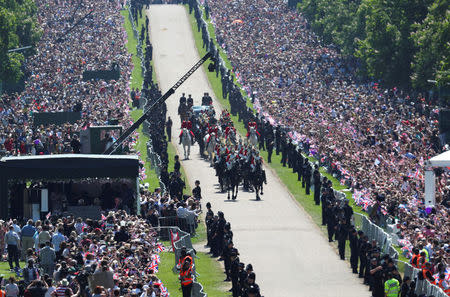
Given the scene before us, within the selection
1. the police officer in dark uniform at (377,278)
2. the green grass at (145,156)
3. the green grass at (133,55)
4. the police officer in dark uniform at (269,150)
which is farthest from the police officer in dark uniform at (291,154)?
the green grass at (133,55)

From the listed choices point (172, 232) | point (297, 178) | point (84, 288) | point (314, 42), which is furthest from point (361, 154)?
point (314, 42)

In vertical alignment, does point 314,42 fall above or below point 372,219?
above

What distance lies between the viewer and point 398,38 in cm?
8225

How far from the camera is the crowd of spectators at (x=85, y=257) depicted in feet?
108

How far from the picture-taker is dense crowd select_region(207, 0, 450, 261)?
49.3 m

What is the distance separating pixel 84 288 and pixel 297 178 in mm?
28758

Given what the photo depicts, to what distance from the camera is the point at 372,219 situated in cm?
4925

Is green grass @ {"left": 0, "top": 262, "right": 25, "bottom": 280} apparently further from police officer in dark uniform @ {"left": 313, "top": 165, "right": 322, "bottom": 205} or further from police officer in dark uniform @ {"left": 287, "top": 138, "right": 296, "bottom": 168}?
police officer in dark uniform @ {"left": 287, "top": 138, "right": 296, "bottom": 168}

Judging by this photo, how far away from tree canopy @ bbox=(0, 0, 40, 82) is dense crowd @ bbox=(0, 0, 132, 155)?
1390 millimetres

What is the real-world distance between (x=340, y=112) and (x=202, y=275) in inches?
1286

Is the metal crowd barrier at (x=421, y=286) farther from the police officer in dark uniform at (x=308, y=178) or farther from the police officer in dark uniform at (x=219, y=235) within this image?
the police officer in dark uniform at (x=308, y=178)

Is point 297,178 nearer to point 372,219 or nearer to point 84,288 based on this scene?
point 372,219

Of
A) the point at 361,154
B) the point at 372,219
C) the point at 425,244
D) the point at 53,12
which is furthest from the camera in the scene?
the point at 53,12

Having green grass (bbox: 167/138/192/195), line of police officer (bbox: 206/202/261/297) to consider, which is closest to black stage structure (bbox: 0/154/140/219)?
line of police officer (bbox: 206/202/261/297)
